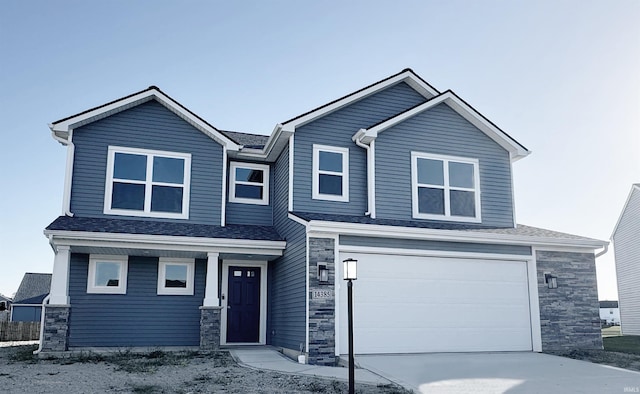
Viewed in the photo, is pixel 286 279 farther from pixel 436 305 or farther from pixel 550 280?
pixel 550 280

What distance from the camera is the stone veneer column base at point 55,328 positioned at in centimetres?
1167

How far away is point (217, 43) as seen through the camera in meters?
14.2

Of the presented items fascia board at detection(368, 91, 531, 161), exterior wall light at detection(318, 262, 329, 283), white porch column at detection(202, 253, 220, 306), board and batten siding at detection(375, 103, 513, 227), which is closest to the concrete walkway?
white porch column at detection(202, 253, 220, 306)

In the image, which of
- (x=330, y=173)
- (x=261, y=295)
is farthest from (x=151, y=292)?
(x=330, y=173)

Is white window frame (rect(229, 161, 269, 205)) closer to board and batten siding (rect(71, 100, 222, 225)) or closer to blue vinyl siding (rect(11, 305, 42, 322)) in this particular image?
board and batten siding (rect(71, 100, 222, 225))

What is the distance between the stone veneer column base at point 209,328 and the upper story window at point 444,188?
5.31m

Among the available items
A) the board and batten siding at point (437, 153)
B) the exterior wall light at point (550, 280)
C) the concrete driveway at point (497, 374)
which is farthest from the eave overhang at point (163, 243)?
the exterior wall light at point (550, 280)

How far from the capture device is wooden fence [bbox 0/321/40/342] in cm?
1995

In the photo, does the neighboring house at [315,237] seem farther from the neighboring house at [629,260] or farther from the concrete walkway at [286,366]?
the neighboring house at [629,260]

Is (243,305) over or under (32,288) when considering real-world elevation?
under

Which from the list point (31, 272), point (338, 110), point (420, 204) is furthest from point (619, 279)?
point (31, 272)

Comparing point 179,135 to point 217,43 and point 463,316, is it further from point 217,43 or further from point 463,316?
point 463,316

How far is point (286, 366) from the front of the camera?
1055 centimetres

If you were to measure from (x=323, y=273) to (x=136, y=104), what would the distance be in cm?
666
